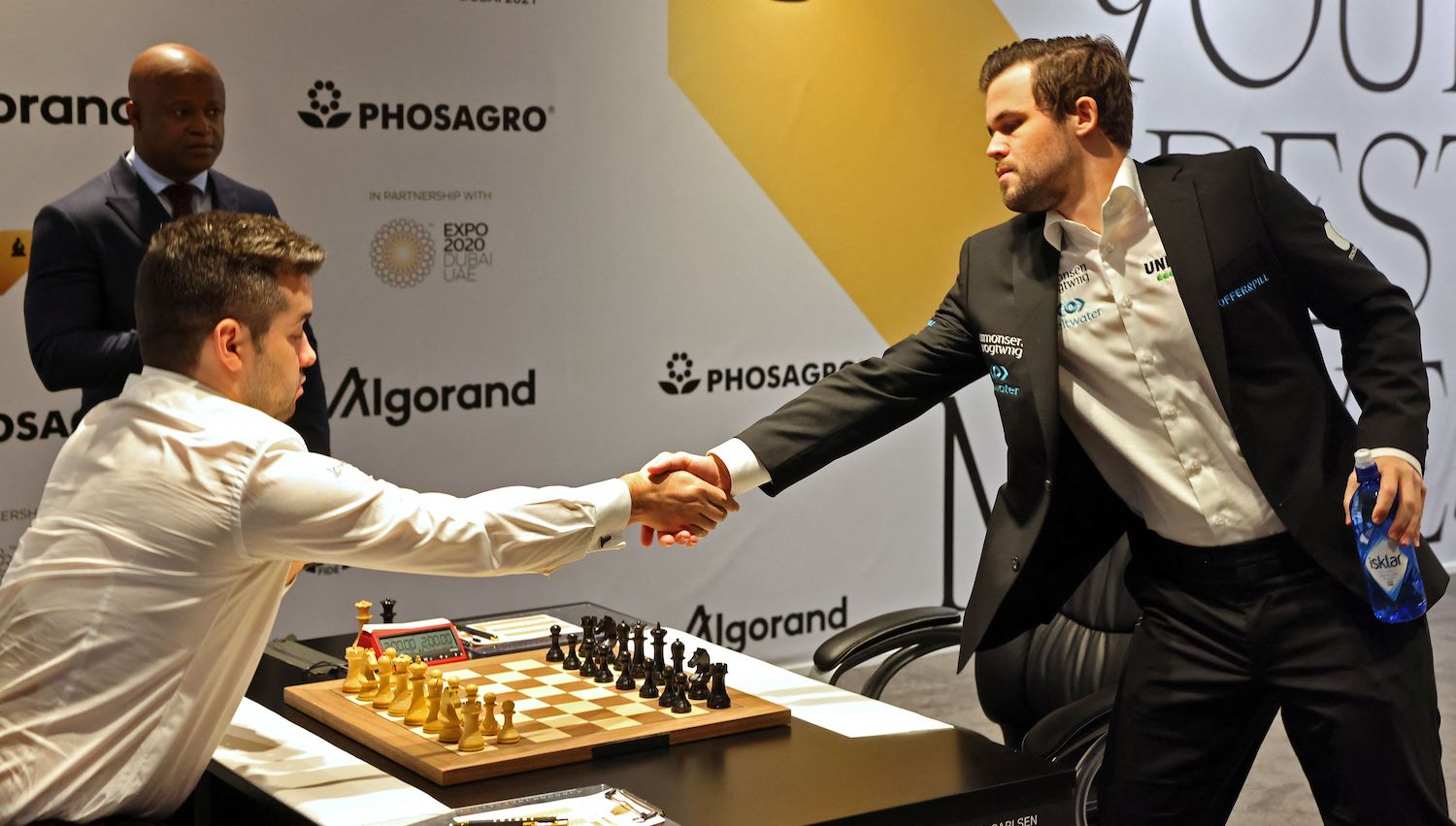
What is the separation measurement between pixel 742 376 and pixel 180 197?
232cm

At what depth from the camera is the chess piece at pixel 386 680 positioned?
7.64 feet

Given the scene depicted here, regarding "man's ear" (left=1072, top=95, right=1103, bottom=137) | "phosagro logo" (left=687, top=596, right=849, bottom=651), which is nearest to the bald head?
"man's ear" (left=1072, top=95, right=1103, bottom=137)

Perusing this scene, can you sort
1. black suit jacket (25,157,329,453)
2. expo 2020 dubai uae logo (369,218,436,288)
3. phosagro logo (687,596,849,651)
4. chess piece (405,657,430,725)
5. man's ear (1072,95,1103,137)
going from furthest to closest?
phosagro logo (687,596,849,651) < expo 2020 dubai uae logo (369,218,436,288) < black suit jacket (25,157,329,453) < man's ear (1072,95,1103,137) < chess piece (405,657,430,725)

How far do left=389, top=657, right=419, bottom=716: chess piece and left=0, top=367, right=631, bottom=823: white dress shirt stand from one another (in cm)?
31

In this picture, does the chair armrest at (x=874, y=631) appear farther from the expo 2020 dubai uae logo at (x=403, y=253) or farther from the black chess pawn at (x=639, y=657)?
the expo 2020 dubai uae logo at (x=403, y=253)

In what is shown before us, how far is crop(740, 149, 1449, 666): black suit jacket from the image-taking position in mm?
2400

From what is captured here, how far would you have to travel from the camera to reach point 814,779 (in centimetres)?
204

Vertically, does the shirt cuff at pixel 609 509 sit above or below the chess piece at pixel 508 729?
above

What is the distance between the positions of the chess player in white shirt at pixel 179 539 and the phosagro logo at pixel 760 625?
3.23m

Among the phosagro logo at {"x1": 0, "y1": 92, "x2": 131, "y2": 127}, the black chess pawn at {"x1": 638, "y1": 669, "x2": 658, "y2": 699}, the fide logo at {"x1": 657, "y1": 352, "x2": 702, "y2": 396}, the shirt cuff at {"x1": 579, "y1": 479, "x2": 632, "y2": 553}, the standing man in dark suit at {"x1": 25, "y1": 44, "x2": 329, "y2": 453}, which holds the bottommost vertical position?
the black chess pawn at {"x1": 638, "y1": 669, "x2": 658, "y2": 699}

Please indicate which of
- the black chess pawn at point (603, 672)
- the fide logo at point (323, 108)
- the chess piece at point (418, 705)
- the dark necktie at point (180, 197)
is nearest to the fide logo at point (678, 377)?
the fide logo at point (323, 108)

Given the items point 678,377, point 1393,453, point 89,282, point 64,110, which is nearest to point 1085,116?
point 1393,453

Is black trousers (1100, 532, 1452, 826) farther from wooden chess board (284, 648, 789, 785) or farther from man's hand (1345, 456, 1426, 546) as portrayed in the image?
wooden chess board (284, 648, 789, 785)

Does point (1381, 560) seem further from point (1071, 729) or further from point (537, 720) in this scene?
point (537, 720)
